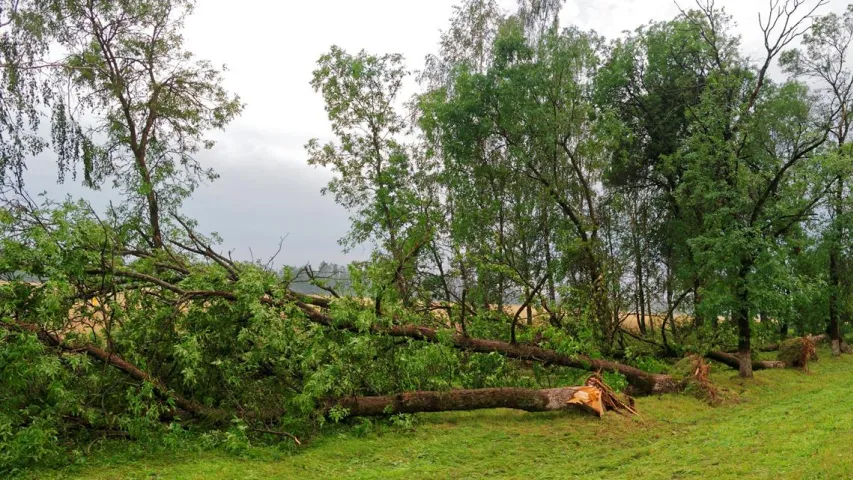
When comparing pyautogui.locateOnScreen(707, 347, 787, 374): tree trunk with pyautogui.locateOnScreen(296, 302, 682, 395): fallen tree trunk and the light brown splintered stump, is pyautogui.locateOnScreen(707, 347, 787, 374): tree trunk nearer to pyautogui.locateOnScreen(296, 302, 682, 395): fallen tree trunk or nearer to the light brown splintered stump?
pyautogui.locateOnScreen(296, 302, 682, 395): fallen tree trunk

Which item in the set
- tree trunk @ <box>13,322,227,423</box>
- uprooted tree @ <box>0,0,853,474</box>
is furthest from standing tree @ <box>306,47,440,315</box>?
tree trunk @ <box>13,322,227,423</box>

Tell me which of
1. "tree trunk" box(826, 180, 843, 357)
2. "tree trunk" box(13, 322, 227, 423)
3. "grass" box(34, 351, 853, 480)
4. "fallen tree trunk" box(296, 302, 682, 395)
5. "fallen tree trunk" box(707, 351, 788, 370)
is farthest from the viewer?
"tree trunk" box(826, 180, 843, 357)

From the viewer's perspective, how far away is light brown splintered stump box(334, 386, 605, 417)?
720cm

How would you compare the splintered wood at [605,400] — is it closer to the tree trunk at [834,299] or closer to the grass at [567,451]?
the grass at [567,451]

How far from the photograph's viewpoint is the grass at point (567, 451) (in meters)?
5.00

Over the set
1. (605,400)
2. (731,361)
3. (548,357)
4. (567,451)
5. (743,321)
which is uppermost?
(743,321)

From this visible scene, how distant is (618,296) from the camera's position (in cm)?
1385

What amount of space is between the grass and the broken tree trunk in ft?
0.61

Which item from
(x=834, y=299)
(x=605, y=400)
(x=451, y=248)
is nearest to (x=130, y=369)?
(x=605, y=400)

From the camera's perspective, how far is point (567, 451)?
6.47 m

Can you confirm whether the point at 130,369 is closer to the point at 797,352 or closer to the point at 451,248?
the point at 451,248

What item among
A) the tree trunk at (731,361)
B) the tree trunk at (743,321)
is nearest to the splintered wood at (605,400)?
the tree trunk at (743,321)

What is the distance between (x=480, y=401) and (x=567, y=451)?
56.9 inches

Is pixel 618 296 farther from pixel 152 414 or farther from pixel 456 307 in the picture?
pixel 152 414
